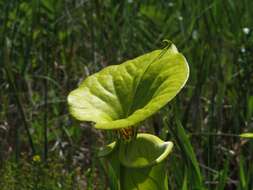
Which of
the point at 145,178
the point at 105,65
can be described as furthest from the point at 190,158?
the point at 105,65

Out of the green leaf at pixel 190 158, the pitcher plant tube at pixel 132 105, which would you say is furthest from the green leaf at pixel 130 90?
the green leaf at pixel 190 158

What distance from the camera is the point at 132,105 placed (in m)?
0.89

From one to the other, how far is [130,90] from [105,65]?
1.13 metres

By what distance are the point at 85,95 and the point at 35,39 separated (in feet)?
5.67

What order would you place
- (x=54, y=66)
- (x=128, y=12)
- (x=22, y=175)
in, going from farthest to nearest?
(x=128, y=12) → (x=54, y=66) → (x=22, y=175)

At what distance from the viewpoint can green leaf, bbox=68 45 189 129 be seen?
0.80 meters

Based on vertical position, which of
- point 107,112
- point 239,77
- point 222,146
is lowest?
point 222,146

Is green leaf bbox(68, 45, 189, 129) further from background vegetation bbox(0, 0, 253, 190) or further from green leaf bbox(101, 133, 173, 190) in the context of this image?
background vegetation bbox(0, 0, 253, 190)

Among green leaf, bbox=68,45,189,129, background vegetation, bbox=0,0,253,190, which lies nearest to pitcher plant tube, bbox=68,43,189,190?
green leaf, bbox=68,45,189,129

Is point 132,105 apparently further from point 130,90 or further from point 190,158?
point 190,158

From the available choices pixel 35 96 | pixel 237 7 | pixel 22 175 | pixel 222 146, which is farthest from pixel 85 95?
pixel 35 96

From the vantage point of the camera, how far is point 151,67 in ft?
2.86

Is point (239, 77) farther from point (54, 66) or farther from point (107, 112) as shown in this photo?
point (107, 112)

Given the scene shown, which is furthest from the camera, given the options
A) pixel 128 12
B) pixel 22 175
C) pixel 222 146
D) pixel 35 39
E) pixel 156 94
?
pixel 35 39
